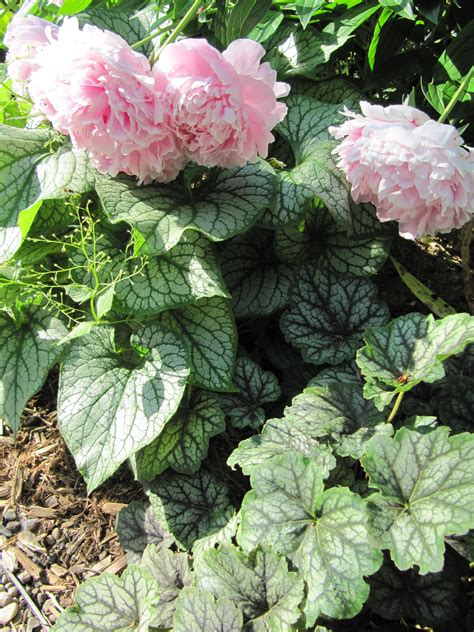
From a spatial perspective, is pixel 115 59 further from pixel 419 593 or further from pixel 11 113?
pixel 419 593

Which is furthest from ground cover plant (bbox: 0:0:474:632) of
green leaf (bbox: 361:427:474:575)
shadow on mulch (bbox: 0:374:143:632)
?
shadow on mulch (bbox: 0:374:143:632)

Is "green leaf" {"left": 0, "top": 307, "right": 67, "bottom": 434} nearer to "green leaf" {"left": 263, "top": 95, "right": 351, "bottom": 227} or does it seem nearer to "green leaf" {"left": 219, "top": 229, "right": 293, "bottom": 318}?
"green leaf" {"left": 219, "top": 229, "right": 293, "bottom": 318}

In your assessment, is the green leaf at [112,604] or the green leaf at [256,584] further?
the green leaf at [112,604]

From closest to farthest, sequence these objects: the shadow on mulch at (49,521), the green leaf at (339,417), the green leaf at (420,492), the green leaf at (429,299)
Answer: the green leaf at (420,492), the green leaf at (339,417), the shadow on mulch at (49,521), the green leaf at (429,299)

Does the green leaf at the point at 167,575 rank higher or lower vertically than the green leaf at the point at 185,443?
lower

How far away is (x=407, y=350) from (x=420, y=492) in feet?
0.99

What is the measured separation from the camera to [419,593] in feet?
3.97

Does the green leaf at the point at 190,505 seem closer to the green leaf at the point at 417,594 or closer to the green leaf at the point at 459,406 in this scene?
the green leaf at the point at 417,594

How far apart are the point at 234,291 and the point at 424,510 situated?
0.76 metres

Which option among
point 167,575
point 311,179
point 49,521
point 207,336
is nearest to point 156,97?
point 311,179

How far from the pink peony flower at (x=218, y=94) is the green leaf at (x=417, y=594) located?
33.5 inches

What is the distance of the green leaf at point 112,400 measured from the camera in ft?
4.50

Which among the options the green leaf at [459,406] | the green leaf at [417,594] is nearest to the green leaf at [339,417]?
the green leaf at [459,406]

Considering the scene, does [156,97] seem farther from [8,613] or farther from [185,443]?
[8,613]
